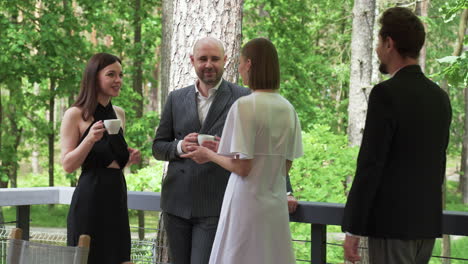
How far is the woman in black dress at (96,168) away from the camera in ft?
10.3

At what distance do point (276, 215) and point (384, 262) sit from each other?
570 millimetres

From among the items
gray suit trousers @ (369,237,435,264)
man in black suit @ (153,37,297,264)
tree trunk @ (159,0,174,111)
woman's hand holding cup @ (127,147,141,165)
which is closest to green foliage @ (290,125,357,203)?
tree trunk @ (159,0,174,111)

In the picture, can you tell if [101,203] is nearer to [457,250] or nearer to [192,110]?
[192,110]

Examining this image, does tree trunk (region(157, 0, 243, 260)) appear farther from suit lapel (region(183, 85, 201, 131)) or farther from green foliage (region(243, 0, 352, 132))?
green foliage (region(243, 0, 352, 132))

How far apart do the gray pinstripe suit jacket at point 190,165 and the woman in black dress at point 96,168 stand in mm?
252

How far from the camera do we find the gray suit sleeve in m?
3.27

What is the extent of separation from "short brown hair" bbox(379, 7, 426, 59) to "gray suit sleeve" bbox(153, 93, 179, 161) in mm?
1361

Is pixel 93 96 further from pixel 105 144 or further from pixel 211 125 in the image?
pixel 211 125

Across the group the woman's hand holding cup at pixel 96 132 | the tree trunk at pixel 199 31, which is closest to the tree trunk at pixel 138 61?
the tree trunk at pixel 199 31

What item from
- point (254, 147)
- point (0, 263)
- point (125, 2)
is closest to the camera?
point (254, 147)

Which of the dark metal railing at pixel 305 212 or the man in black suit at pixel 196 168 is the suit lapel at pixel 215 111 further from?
the dark metal railing at pixel 305 212

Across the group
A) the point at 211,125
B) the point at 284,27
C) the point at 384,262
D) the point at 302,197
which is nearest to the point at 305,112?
the point at 284,27

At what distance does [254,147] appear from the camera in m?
2.62

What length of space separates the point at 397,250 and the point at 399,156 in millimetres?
333
